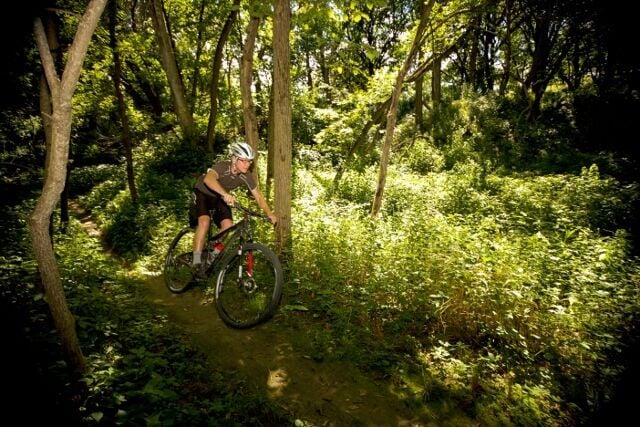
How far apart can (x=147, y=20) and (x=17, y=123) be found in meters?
10.8

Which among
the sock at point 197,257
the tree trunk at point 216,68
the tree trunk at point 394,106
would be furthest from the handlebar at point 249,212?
the tree trunk at point 216,68

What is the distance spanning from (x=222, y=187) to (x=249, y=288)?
185cm

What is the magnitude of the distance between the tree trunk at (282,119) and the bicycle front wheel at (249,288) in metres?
0.95

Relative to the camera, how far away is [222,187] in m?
5.84

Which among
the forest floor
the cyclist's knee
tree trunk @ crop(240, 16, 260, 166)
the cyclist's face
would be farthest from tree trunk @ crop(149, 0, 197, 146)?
the forest floor

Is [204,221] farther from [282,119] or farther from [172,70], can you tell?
[172,70]

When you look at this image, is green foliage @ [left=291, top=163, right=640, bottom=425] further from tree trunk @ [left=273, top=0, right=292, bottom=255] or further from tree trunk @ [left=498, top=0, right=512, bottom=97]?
tree trunk @ [left=498, top=0, right=512, bottom=97]

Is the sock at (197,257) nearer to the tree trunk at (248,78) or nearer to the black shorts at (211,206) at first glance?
the black shorts at (211,206)

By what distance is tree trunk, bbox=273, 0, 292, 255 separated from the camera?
6.11 metres

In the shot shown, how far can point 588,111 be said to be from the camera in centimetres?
1806

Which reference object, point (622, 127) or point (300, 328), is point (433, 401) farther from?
point (622, 127)

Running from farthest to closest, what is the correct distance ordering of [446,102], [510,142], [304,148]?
[446,102] → [304,148] → [510,142]

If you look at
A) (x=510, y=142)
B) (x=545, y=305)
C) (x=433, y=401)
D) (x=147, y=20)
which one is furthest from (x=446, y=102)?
(x=433, y=401)

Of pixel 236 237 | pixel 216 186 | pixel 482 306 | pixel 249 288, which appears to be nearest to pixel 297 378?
pixel 249 288
